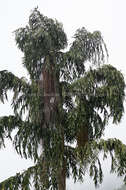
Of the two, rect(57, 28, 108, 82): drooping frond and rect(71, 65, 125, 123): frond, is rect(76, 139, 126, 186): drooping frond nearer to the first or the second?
rect(71, 65, 125, 123): frond

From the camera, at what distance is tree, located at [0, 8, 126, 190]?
775 centimetres

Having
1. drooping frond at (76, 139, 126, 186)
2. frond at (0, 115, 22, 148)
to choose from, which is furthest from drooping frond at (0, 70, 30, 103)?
Answer: drooping frond at (76, 139, 126, 186)

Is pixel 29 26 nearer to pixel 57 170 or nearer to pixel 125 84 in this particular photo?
pixel 125 84

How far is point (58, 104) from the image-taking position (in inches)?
328

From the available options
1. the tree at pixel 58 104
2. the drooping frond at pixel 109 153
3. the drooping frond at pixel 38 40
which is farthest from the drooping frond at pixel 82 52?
the drooping frond at pixel 109 153

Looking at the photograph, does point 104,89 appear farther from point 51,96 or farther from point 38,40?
point 38,40

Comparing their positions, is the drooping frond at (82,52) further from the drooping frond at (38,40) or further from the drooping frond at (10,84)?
the drooping frond at (10,84)

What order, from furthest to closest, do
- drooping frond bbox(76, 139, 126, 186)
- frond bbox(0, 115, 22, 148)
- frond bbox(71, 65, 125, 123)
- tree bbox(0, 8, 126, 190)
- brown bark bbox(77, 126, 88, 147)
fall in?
frond bbox(0, 115, 22, 148) < brown bark bbox(77, 126, 88, 147) < tree bbox(0, 8, 126, 190) < frond bbox(71, 65, 125, 123) < drooping frond bbox(76, 139, 126, 186)

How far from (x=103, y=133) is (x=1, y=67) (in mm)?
3642

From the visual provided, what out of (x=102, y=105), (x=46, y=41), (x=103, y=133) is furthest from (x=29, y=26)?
(x=103, y=133)

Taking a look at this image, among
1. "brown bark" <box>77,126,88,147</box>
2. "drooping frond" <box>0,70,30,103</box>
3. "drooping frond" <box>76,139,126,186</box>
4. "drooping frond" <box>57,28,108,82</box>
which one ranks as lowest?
"drooping frond" <box>76,139,126,186</box>

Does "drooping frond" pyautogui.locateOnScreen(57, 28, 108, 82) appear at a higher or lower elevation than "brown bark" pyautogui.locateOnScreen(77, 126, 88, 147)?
higher

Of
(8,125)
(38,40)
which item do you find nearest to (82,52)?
(38,40)

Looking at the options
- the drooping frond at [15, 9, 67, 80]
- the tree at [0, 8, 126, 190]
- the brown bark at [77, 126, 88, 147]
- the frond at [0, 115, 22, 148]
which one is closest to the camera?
the tree at [0, 8, 126, 190]
